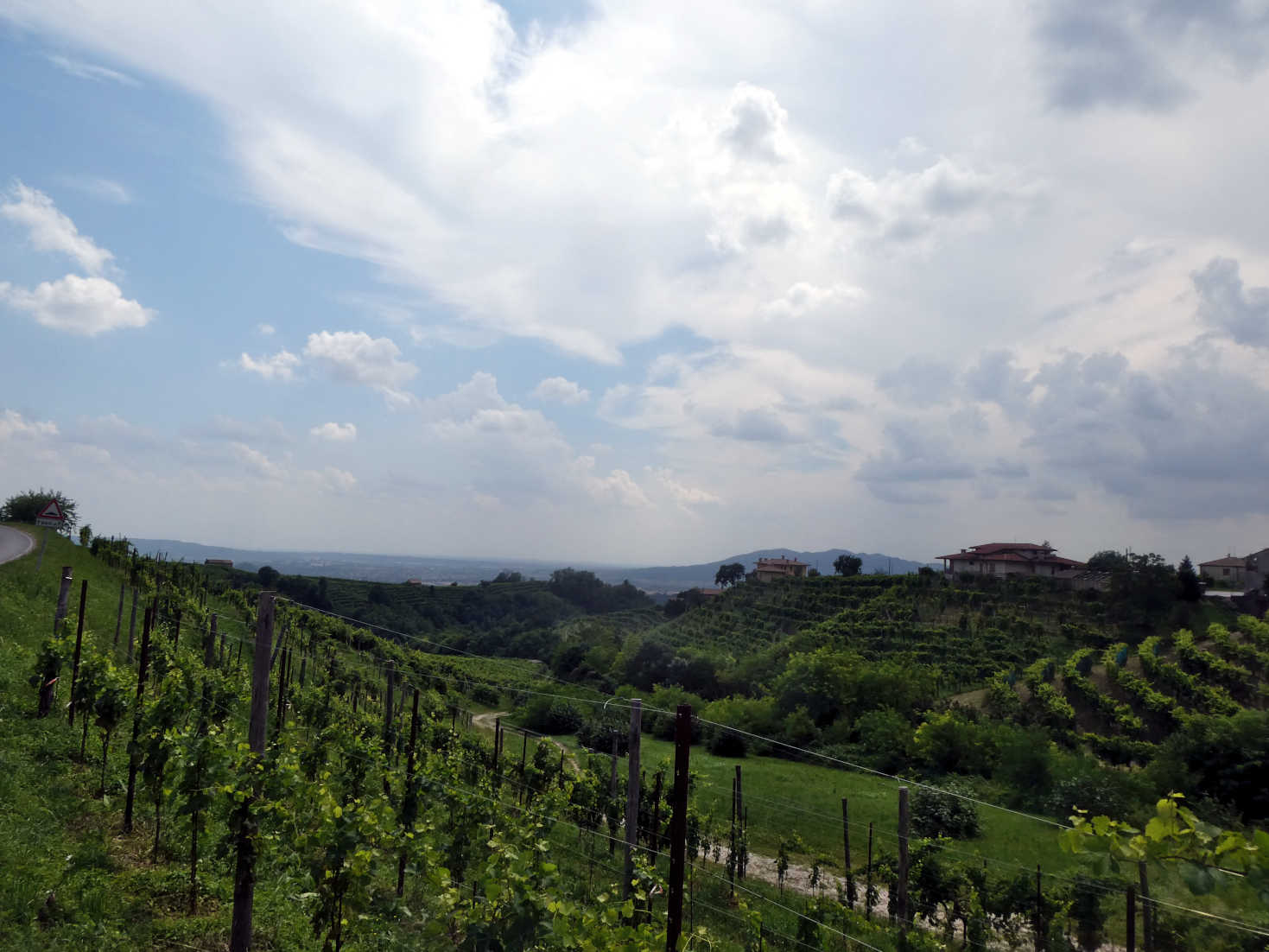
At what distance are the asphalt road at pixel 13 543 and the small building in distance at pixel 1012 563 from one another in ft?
221

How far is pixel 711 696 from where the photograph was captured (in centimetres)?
5312

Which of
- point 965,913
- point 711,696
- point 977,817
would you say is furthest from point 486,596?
point 965,913

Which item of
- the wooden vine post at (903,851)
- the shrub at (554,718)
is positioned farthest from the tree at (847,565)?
the wooden vine post at (903,851)

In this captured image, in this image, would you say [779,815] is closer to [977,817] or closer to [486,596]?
[977,817]

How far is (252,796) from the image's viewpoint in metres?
7.09

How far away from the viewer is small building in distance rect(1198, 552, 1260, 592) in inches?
2549

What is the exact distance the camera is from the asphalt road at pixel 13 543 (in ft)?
89.9

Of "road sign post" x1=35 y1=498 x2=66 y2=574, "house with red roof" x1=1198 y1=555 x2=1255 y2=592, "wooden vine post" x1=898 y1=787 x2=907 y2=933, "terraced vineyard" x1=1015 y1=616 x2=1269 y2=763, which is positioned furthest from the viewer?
"house with red roof" x1=1198 y1=555 x2=1255 y2=592

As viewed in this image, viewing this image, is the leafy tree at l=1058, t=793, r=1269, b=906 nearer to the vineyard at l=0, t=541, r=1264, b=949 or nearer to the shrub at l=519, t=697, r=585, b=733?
the vineyard at l=0, t=541, r=1264, b=949

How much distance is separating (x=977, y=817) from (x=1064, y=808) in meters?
4.54

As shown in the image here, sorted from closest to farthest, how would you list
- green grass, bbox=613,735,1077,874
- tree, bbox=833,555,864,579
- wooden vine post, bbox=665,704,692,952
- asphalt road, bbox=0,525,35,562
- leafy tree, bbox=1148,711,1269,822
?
wooden vine post, bbox=665,704,692,952
green grass, bbox=613,735,1077,874
leafy tree, bbox=1148,711,1269,822
asphalt road, bbox=0,525,35,562
tree, bbox=833,555,864,579

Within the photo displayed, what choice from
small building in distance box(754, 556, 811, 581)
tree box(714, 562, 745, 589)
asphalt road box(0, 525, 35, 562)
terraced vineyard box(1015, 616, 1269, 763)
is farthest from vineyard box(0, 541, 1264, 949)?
tree box(714, 562, 745, 589)

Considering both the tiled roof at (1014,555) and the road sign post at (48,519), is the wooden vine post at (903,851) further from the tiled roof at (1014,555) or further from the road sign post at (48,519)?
the tiled roof at (1014,555)

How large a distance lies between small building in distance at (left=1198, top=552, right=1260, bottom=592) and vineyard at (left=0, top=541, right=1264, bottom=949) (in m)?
57.0
